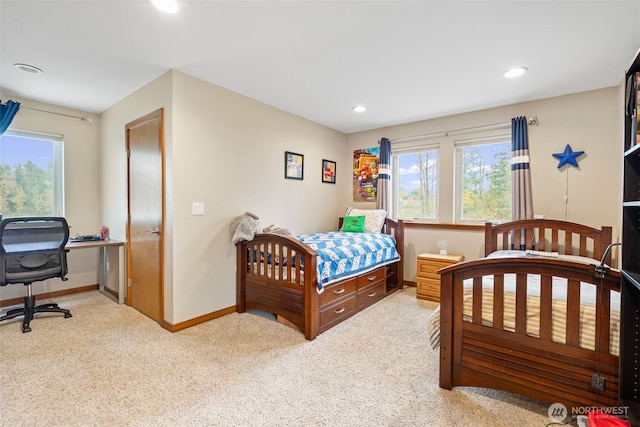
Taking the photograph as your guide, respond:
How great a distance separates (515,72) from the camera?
8.41ft

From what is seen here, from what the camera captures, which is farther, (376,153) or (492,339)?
(376,153)

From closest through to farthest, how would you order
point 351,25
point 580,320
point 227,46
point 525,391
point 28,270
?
point 580,320, point 525,391, point 351,25, point 227,46, point 28,270

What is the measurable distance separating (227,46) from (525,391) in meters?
3.07

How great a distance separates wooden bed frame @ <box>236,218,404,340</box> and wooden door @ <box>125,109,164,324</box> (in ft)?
2.69

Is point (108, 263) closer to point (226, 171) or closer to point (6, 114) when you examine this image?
point (6, 114)

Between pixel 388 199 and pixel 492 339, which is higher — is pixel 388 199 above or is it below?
above

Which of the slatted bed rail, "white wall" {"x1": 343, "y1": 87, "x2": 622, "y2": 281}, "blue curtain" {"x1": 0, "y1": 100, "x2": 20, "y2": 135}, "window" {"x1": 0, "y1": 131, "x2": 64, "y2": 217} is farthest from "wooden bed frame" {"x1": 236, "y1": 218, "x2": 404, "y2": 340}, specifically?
"blue curtain" {"x1": 0, "y1": 100, "x2": 20, "y2": 135}

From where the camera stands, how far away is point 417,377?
195cm

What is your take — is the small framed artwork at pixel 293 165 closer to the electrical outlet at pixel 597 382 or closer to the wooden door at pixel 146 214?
the wooden door at pixel 146 214

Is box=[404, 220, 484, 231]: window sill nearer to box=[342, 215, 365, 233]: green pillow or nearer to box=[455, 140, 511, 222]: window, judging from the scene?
box=[455, 140, 511, 222]: window

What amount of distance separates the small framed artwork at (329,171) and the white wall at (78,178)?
3178mm

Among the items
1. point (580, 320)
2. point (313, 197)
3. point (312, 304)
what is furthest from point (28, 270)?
point (580, 320)

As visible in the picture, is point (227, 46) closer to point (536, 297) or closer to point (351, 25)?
point (351, 25)

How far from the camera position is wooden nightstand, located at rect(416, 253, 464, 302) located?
11.6 feet
